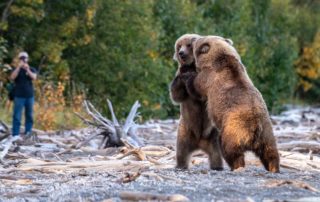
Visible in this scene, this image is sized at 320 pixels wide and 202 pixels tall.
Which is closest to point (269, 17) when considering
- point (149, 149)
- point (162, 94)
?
point (162, 94)

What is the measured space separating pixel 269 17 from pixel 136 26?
20268 mm

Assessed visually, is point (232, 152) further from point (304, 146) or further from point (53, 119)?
point (53, 119)

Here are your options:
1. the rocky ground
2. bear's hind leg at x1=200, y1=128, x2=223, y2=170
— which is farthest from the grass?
bear's hind leg at x1=200, y1=128, x2=223, y2=170

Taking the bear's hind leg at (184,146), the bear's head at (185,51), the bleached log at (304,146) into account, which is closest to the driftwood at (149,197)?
the bear's hind leg at (184,146)

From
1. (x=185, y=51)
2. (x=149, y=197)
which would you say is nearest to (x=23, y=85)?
(x=185, y=51)

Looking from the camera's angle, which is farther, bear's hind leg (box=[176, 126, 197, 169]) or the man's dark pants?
the man's dark pants

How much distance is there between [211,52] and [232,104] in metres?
0.74

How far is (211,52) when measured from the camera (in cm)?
1053

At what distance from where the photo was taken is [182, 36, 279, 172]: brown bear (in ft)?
32.8

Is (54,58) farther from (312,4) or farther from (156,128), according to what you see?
(312,4)

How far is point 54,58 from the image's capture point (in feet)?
100

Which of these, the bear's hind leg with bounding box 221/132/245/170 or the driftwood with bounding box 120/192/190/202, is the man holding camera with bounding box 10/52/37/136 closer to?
the bear's hind leg with bounding box 221/132/245/170

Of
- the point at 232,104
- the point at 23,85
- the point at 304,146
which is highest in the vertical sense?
the point at 23,85

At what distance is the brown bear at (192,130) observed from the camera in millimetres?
10719
